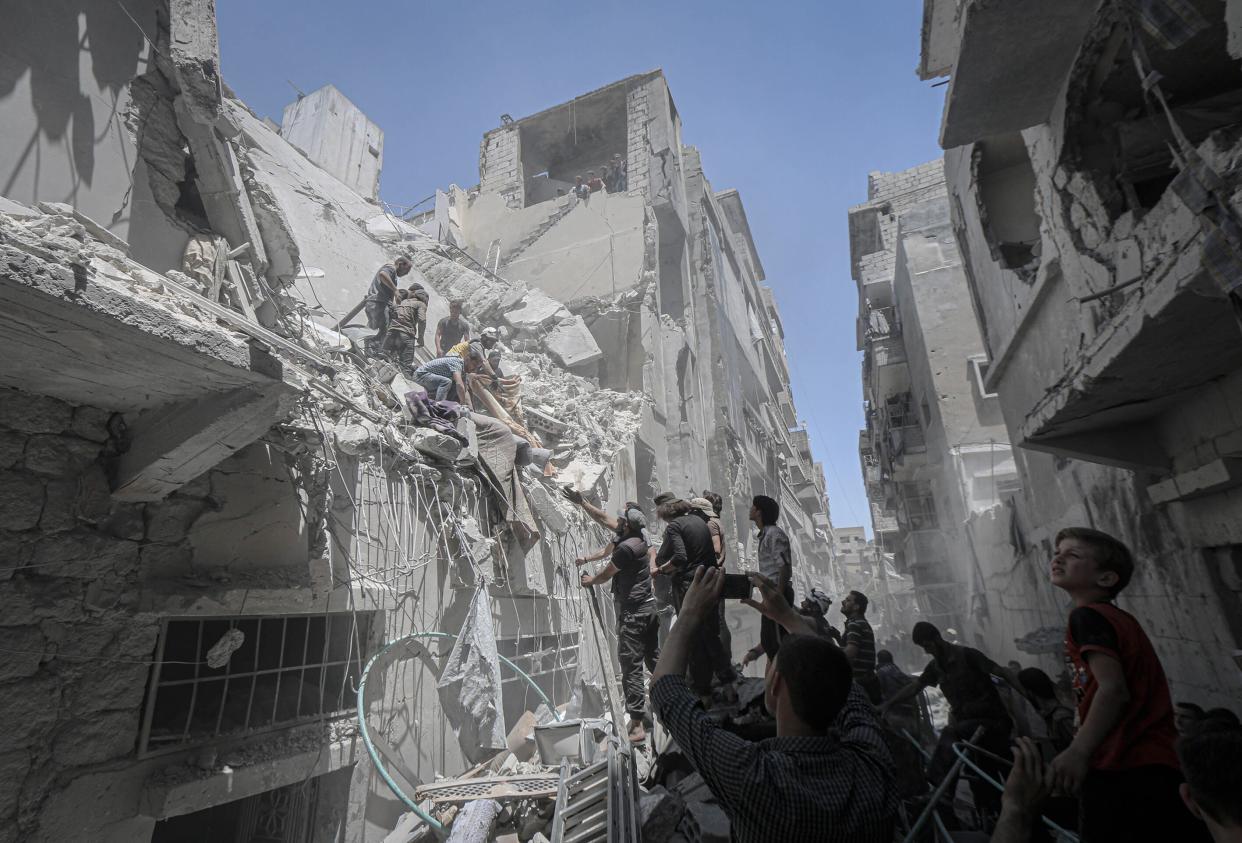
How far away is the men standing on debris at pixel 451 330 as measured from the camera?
1069 cm

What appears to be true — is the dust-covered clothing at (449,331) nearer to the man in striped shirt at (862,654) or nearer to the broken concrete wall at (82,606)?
the broken concrete wall at (82,606)

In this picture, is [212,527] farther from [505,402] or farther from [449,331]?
[449,331]

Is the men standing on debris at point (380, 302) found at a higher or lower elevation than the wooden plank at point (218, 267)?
higher

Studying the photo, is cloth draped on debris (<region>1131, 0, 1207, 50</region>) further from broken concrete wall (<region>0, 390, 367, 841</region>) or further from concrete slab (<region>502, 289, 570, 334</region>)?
concrete slab (<region>502, 289, 570, 334</region>)

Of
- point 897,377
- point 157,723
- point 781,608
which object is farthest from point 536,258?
point 781,608

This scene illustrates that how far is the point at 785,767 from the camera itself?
4.80 ft

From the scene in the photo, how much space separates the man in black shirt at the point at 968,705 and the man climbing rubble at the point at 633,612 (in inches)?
84.5

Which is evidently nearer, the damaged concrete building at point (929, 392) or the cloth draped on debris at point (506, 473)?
the cloth draped on debris at point (506, 473)

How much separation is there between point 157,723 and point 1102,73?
7.74 metres

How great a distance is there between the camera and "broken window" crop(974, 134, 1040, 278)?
6.77 meters

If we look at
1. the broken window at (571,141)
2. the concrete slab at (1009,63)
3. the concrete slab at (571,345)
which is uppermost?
the broken window at (571,141)

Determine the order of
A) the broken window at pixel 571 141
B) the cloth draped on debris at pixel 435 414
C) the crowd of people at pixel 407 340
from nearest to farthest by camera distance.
Result: the cloth draped on debris at pixel 435 414, the crowd of people at pixel 407 340, the broken window at pixel 571 141

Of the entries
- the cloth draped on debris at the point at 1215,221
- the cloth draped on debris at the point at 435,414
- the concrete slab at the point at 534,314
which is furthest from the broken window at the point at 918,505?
the cloth draped on debris at the point at 1215,221

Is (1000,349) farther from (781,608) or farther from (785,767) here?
(785,767)
